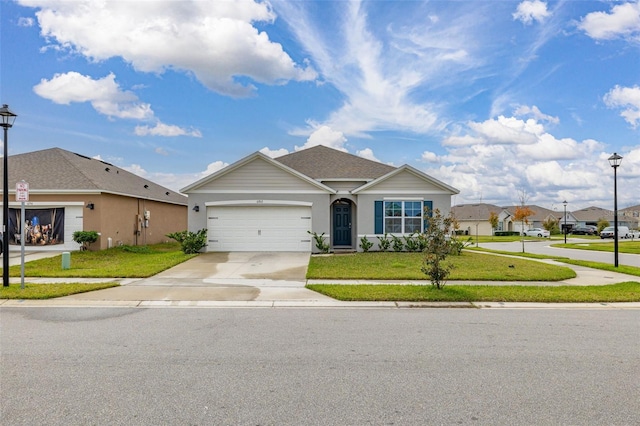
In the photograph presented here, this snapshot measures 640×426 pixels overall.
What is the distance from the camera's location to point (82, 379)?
484 centimetres

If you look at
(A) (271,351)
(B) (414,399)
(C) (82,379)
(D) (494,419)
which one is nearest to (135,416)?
(C) (82,379)

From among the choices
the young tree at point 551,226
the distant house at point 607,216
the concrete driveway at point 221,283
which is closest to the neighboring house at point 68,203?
the concrete driveway at point 221,283

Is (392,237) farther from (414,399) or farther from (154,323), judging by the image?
(414,399)

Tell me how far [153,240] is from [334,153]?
11.9 meters

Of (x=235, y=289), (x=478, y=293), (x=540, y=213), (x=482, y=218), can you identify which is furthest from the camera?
(x=540, y=213)

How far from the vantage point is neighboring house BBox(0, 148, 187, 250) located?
64.4 ft

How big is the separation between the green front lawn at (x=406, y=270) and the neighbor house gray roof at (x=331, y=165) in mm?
5982

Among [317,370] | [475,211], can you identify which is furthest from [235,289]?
[475,211]

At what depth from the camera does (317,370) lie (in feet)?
17.0

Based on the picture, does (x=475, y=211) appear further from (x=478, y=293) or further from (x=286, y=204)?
(x=478, y=293)

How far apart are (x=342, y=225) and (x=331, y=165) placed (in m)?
3.77

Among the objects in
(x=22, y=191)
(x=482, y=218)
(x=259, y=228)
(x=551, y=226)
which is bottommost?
(x=551, y=226)

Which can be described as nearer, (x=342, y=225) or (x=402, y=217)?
(x=402, y=217)

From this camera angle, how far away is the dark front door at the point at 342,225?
2178cm
